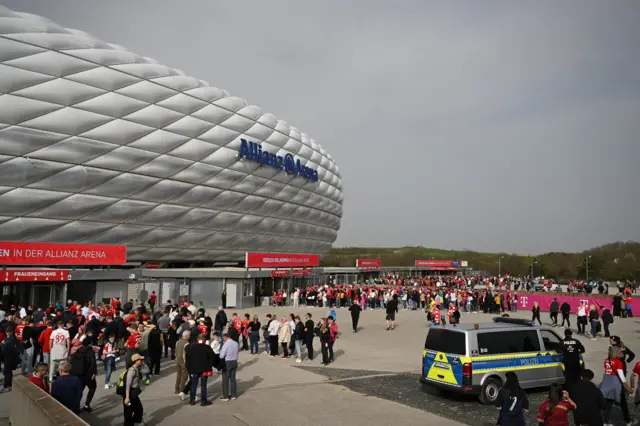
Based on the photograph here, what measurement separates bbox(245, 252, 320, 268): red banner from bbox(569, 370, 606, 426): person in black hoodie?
29799 mm

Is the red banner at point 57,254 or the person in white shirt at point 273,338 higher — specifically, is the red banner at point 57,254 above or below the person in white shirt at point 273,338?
above

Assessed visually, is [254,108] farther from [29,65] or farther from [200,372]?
[200,372]

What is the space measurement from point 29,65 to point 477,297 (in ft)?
110

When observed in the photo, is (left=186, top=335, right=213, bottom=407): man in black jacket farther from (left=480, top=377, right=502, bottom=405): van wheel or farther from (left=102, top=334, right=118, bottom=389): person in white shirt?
(left=480, top=377, right=502, bottom=405): van wheel

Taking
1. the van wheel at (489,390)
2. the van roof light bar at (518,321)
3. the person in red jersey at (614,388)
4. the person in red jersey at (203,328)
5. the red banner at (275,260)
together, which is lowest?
the van wheel at (489,390)

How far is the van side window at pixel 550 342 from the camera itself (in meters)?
11.1

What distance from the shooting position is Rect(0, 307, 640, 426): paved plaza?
29.7 ft

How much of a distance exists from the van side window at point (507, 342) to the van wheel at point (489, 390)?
1.86ft

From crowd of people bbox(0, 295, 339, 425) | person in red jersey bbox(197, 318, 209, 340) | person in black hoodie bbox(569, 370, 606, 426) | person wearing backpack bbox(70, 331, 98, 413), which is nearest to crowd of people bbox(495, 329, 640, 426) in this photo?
person in black hoodie bbox(569, 370, 606, 426)

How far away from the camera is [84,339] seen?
33.6ft

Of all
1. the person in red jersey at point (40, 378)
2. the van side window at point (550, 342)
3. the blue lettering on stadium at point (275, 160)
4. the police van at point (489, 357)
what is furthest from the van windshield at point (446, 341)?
the blue lettering on stadium at point (275, 160)

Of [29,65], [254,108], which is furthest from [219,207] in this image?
[29,65]

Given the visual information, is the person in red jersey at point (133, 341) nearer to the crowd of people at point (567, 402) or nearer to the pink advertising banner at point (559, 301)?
the crowd of people at point (567, 402)

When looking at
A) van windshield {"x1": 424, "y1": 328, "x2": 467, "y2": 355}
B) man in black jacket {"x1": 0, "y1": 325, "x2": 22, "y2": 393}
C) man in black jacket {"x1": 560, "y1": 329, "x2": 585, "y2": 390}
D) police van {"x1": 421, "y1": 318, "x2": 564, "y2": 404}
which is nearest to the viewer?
police van {"x1": 421, "y1": 318, "x2": 564, "y2": 404}
